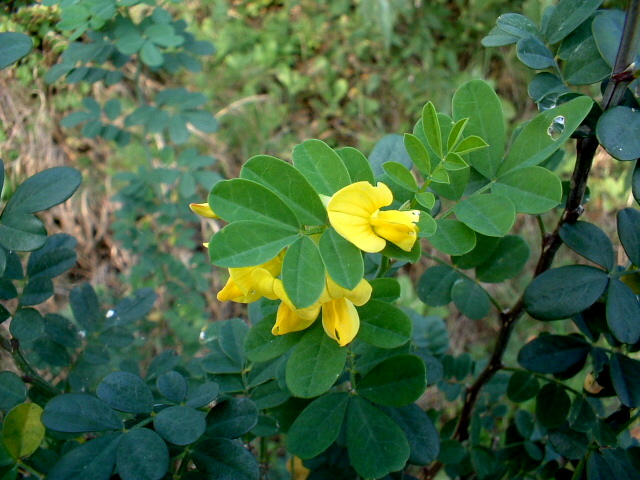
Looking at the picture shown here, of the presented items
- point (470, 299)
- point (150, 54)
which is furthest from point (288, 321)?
point (150, 54)

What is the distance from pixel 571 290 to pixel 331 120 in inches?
94.4

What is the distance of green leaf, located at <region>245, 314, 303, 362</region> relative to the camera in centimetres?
75

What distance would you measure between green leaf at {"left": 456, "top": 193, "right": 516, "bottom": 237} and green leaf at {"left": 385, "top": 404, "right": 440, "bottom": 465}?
32 cm

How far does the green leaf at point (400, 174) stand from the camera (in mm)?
681

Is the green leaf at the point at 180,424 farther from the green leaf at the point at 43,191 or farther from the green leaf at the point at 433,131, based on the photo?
the green leaf at the point at 433,131

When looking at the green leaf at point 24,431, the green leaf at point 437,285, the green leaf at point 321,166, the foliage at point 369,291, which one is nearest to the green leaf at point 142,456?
the foliage at point 369,291

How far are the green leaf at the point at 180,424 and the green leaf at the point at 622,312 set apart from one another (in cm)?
55

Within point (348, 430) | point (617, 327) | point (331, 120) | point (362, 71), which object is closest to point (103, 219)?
point (331, 120)

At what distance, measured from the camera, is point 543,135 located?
2.36 feet

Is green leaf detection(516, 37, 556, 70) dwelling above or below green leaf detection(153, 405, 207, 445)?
above

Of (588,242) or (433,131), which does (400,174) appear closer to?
(433,131)

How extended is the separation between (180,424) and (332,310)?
0.80 feet

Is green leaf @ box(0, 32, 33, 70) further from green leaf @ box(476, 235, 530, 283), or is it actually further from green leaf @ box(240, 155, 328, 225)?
green leaf @ box(476, 235, 530, 283)

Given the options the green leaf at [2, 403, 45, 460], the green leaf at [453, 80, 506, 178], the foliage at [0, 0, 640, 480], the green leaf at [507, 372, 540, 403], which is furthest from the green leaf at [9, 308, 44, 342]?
the green leaf at [507, 372, 540, 403]
